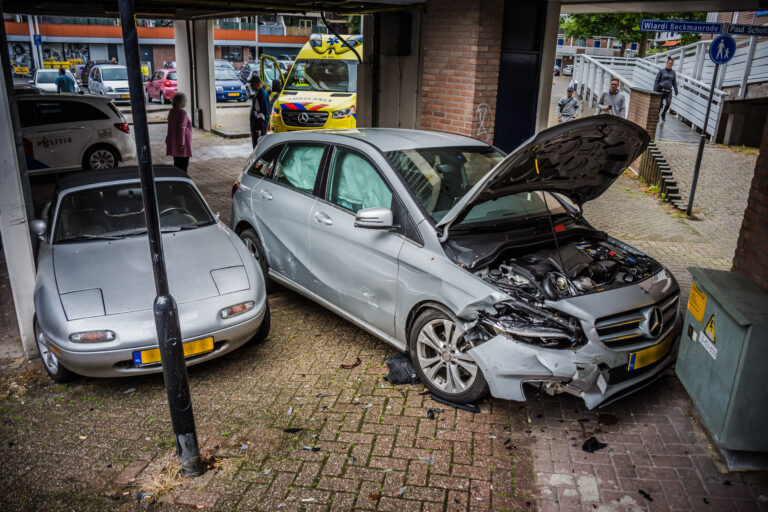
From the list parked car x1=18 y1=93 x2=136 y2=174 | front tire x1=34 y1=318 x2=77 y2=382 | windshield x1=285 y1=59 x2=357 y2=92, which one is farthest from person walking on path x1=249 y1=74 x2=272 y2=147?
front tire x1=34 y1=318 x2=77 y2=382

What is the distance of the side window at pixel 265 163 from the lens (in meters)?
6.45

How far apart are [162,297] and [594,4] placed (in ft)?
29.2

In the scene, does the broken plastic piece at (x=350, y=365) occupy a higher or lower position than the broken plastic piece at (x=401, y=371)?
lower

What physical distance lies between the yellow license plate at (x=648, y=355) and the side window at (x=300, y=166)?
329 cm

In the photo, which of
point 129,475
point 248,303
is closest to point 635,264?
point 248,303

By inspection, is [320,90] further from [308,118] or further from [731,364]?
[731,364]

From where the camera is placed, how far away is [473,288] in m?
4.17

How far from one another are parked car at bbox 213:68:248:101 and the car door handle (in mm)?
23947

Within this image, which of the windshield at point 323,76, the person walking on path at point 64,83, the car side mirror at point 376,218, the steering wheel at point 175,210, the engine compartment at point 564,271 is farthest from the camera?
the person walking on path at point 64,83

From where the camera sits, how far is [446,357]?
4.40 m

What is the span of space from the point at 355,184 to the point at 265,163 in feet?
5.44

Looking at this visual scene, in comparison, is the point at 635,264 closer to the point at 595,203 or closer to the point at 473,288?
the point at 473,288

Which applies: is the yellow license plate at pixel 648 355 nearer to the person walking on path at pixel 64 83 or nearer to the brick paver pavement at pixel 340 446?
the brick paver pavement at pixel 340 446

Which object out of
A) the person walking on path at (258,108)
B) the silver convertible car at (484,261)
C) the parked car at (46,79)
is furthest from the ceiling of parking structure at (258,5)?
the parked car at (46,79)
